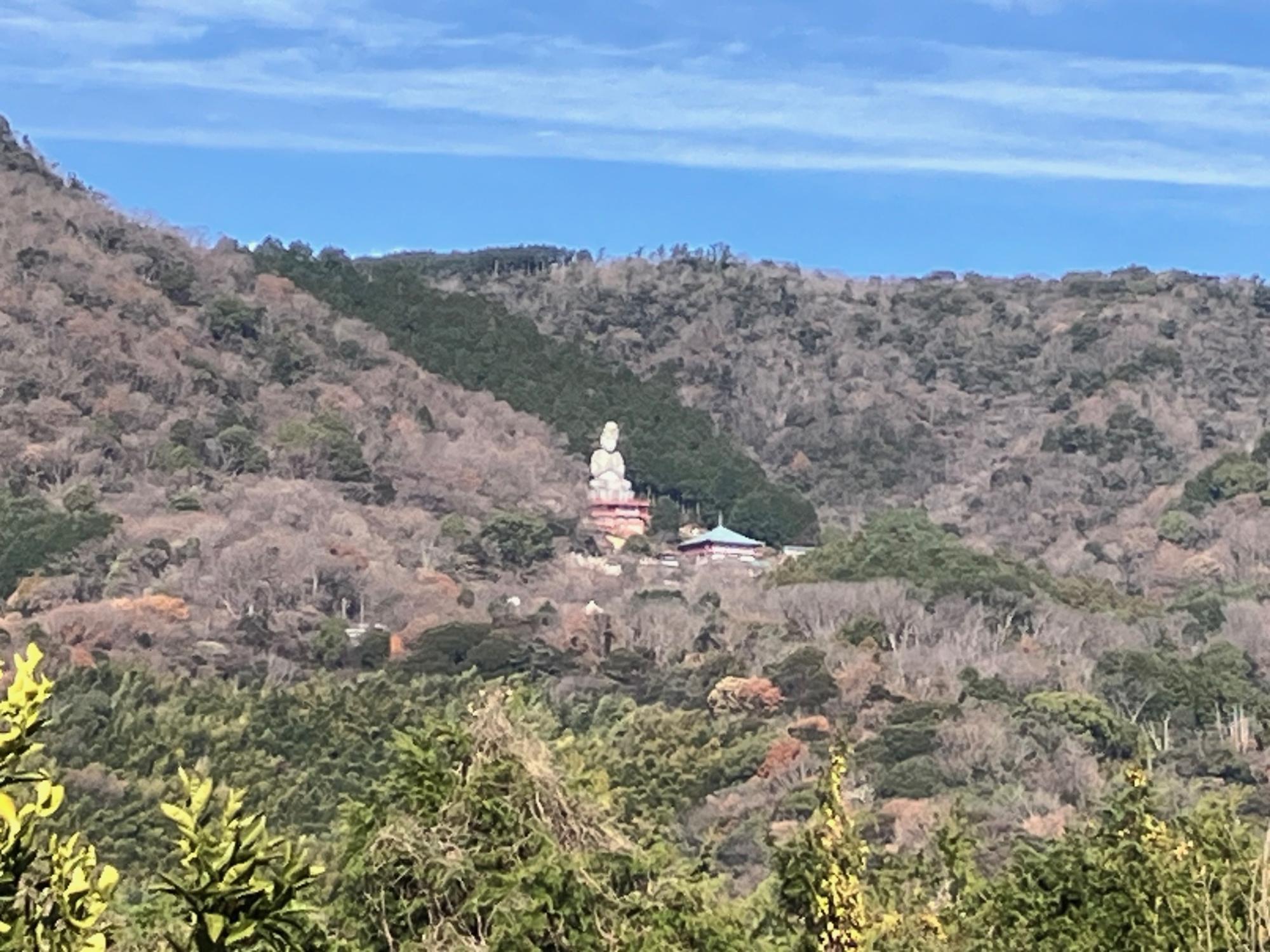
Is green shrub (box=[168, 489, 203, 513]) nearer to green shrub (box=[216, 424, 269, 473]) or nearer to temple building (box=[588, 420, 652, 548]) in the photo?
green shrub (box=[216, 424, 269, 473])

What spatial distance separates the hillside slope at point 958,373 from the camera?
7719 centimetres

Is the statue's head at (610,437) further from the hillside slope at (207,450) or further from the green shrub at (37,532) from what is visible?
the green shrub at (37,532)

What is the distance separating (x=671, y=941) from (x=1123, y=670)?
35.6 m

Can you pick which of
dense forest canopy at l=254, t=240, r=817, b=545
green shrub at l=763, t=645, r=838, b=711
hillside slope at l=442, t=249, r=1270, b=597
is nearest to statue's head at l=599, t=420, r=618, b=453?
dense forest canopy at l=254, t=240, r=817, b=545

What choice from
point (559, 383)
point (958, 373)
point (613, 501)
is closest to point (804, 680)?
point (613, 501)

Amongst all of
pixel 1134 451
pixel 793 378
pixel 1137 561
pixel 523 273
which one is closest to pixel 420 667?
pixel 1137 561

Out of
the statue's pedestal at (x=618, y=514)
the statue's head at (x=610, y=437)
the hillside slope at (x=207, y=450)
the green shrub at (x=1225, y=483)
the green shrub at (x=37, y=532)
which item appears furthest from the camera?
the green shrub at (x=1225, y=483)

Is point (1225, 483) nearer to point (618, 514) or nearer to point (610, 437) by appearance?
point (618, 514)

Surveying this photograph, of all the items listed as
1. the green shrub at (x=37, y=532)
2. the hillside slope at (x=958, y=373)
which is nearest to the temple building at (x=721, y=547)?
the hillside slope at (x=958, y=373)

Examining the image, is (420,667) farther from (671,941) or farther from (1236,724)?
(671,941)

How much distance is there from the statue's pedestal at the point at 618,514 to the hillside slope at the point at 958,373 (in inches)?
546

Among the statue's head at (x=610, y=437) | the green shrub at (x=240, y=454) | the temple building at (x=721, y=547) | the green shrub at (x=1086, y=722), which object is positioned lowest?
the temple building at (x=721, y=547)

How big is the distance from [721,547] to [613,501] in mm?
3759

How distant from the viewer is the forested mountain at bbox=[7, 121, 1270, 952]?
8.45m
